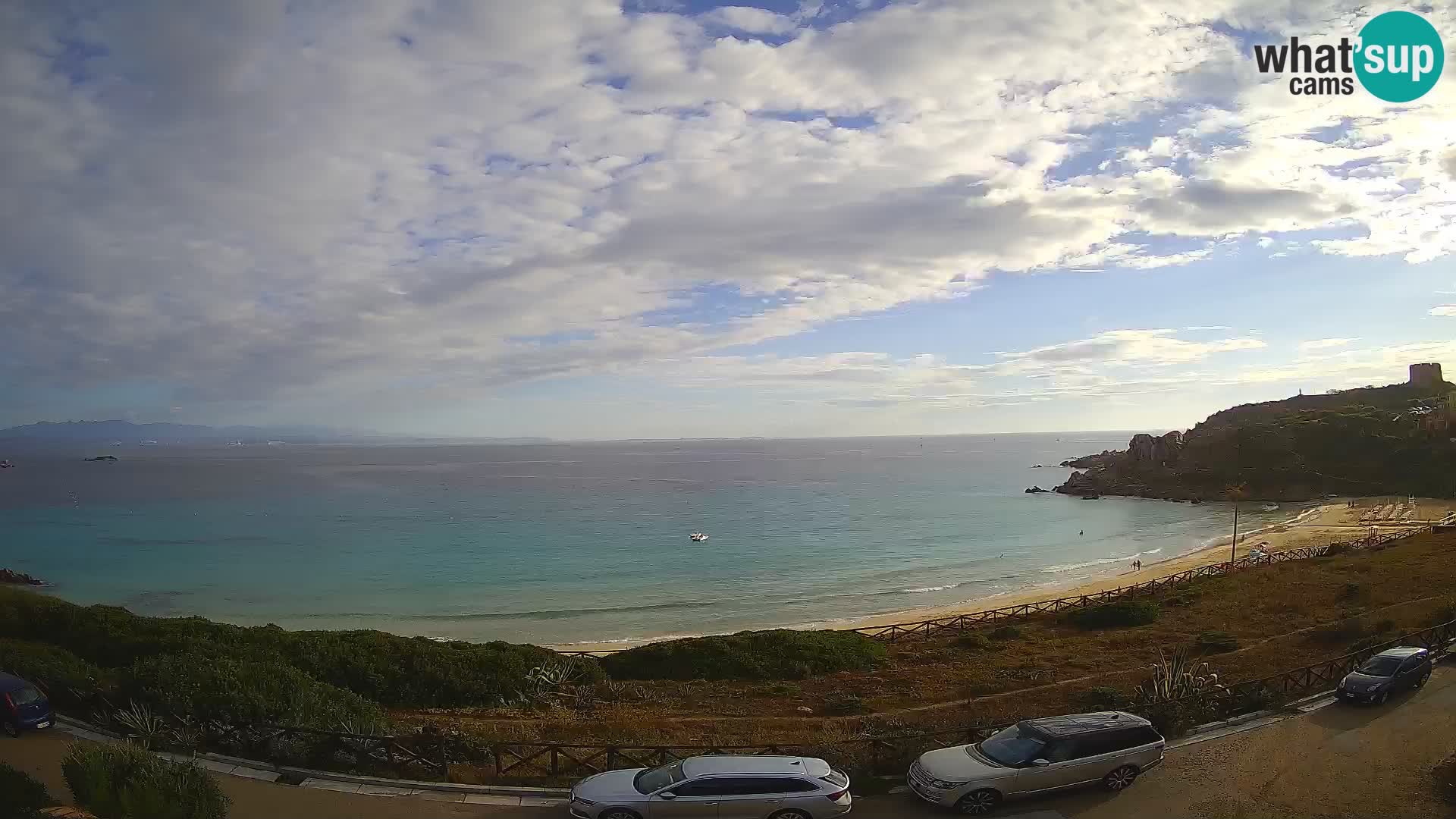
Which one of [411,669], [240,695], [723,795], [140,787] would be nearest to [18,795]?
[140,787]

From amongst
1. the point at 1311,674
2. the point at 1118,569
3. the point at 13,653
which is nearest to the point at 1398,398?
the point at 1118,569

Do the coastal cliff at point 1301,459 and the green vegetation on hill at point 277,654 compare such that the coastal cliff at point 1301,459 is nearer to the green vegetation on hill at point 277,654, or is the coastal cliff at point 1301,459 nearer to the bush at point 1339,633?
the bush at point 1339,633

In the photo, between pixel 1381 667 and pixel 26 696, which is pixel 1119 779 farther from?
pixel 26 696

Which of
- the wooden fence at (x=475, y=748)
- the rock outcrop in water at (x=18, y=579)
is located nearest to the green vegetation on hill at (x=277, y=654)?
the wooden fence at (x=475, y=748)

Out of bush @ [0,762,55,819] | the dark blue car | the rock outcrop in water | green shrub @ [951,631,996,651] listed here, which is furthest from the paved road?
the rock outcrop in water

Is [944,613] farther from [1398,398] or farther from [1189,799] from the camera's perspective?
[1398,398]

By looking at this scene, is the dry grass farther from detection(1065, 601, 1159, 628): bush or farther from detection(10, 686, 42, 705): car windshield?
detection(10, 686, 42, 705): car windshield
